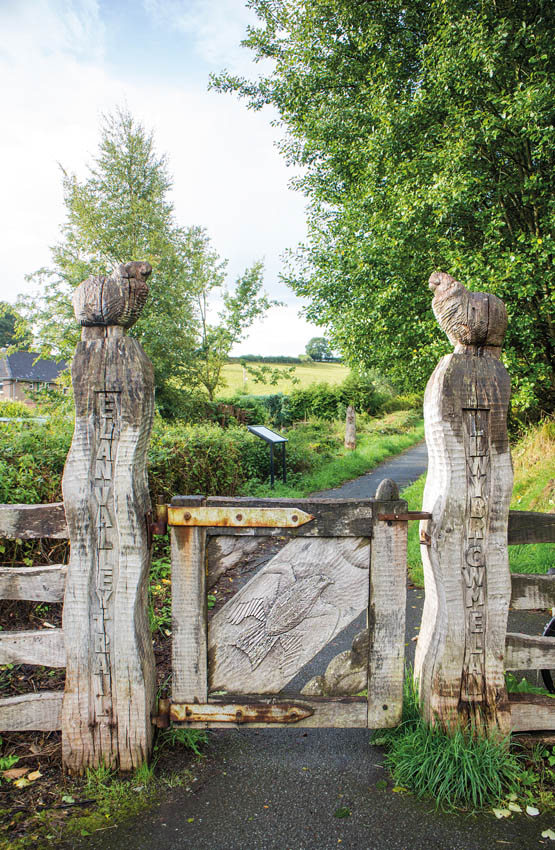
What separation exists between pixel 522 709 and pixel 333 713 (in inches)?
37.9

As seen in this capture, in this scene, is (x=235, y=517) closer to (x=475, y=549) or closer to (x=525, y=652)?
(x=475, y=549)

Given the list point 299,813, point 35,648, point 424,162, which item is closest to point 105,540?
point 35,648

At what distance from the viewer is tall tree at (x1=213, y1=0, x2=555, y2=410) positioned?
7.99 metres

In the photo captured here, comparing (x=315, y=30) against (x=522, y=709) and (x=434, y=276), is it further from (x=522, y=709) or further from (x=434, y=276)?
(x=522, y=709)

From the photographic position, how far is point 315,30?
11734 millimetres

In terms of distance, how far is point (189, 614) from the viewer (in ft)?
8.39

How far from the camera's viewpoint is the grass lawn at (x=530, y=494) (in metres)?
5.73

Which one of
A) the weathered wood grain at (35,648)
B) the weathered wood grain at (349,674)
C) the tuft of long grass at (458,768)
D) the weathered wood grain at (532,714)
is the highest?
Answer: the weathered wood grain at (35,648)

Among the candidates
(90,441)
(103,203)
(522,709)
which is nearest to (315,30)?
(103,203)

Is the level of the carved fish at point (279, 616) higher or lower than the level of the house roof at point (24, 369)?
lower

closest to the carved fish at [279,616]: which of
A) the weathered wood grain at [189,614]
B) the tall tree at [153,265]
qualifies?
the weathered wood grain at [189,614]

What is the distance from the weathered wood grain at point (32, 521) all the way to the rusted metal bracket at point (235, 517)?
1.98 ft

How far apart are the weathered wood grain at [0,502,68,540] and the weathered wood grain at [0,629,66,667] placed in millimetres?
487

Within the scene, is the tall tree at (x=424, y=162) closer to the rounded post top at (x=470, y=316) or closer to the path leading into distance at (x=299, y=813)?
the rounded post top at (x=470, y=316)
